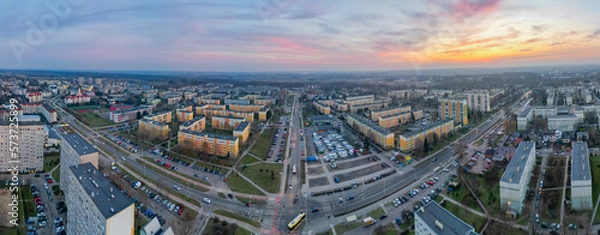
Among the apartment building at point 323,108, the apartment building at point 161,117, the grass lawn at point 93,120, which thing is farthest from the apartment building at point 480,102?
the grass lawn at point 93,120

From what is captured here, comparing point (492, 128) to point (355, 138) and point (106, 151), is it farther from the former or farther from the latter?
point (106, 151)

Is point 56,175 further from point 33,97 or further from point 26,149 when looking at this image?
point 33,97

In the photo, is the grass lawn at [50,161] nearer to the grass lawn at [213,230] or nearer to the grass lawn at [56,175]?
the grass lawn at [56,175]

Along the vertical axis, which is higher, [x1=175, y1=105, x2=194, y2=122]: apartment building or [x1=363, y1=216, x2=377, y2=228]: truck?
[x1=175, y1=105, x2=194, y2=122]: apartment building

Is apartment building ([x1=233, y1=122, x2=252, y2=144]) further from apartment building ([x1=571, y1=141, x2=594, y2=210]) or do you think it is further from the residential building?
the residential building

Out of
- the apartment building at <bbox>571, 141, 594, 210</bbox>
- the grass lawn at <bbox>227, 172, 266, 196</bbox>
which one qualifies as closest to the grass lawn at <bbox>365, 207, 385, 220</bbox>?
the grass lawn at <bbox>227, 172, 266, 196</bbox>
